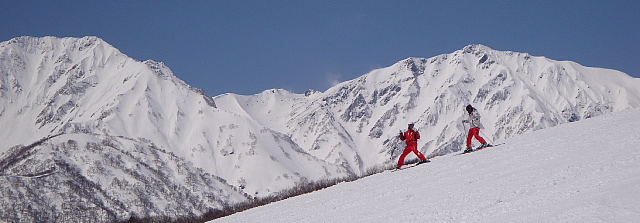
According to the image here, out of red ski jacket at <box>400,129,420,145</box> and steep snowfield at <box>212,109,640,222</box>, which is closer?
steep snowfield at <box>212,109,640,222</box>

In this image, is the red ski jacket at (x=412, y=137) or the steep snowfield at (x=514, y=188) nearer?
Answer: the steep snowfield at (x=514, y=188)

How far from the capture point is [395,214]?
1330 centimetres

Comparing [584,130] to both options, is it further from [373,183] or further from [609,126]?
[373,183]

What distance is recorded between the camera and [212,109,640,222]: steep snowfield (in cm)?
1048

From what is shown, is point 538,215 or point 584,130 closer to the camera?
point 538,215

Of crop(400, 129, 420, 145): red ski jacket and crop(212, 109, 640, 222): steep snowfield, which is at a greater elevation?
crop(400, 129, 420, 145): red ski jacket

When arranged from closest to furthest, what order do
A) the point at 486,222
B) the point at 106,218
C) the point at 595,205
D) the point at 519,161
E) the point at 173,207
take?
the point at 595,205 → the point at 486,222 → the point at 519,161 → the point at 106,218 → the point at 173,207

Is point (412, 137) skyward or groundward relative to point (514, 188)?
skyward

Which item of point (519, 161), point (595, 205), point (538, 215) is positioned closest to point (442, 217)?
point (538, 215)

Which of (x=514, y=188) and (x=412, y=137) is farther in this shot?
(x=412, y=137)

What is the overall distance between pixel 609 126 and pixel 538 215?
11883mm

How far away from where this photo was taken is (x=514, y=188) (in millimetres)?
12766

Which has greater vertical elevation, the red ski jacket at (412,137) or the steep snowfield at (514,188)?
the red ski jacket at (412,137)

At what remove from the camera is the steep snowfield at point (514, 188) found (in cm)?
1048
